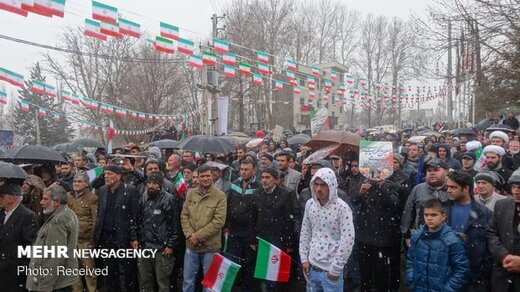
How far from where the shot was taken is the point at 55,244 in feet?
15.8

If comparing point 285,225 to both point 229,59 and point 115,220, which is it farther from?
point 229,59

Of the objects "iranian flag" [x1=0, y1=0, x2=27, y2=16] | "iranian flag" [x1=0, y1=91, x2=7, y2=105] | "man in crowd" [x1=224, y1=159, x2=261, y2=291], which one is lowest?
"man in crowd" [x1=224, y1=159, x2=261, y2=291]

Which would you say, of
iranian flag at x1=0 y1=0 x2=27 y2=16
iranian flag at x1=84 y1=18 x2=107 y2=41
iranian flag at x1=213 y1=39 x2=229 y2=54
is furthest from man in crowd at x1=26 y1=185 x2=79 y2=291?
iranian flag at x1=213 y1=39 x2=229 y2=54

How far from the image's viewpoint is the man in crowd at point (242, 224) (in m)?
6.24

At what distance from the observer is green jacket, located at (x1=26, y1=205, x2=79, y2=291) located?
4.78 meters

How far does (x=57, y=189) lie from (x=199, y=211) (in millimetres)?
1732

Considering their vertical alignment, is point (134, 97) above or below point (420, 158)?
above

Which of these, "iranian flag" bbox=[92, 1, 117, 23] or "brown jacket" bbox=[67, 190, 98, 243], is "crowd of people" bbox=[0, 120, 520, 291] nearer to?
"brown jacket" bbox=[67, 190, 98, 243]

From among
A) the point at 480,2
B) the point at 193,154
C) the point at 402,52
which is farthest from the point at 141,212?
the point at 402,52

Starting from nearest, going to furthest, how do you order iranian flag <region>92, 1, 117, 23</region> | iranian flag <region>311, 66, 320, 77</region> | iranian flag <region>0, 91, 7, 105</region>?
iranian flag <region>92, 1, 117, 23</region> → iranian flag <region>0, 91, 7, 105</region> → iranian flag <region>311, 66, 320, 77</region>

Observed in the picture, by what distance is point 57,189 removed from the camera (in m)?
5.10

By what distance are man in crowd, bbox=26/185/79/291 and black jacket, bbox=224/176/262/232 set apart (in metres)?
2.05

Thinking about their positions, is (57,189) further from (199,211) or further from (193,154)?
(193,154)

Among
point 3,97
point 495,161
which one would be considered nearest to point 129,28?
point 3,97
